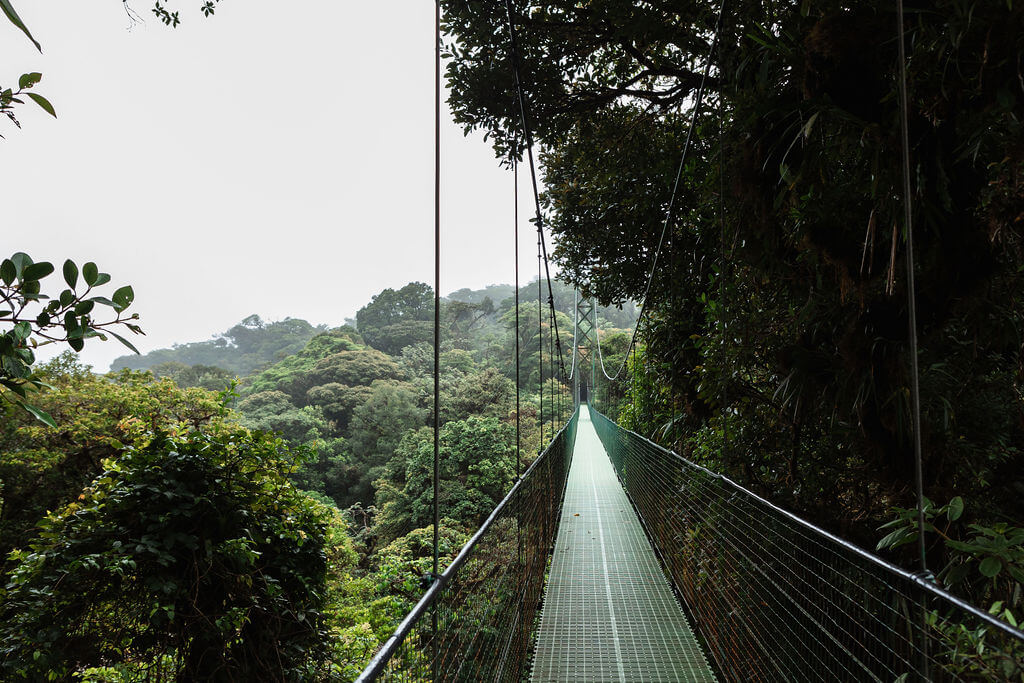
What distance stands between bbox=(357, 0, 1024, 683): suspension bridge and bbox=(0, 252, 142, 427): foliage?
522 mm

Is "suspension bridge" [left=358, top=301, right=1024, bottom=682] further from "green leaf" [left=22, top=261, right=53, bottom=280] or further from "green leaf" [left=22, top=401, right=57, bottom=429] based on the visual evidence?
"green leaf" [left=22, top=261, right=53, bottom=280]

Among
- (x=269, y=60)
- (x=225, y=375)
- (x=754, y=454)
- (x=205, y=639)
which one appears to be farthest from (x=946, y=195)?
(x=269, y=60)

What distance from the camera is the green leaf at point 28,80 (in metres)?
0.72

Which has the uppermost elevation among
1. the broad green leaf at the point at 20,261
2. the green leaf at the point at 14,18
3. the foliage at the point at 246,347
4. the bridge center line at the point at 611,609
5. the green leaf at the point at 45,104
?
A: the foliage at the point at 246,347

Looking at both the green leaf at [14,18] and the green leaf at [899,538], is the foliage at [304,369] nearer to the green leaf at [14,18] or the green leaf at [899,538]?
the green leaf at [899,538]

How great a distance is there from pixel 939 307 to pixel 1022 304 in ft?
0.57

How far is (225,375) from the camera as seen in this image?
739 inches

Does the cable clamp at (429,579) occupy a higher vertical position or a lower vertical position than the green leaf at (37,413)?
lower

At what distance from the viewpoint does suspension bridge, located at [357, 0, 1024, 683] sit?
0.86 m

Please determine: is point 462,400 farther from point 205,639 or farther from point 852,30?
point 852,30

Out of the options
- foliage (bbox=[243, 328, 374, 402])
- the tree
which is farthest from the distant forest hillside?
the tree

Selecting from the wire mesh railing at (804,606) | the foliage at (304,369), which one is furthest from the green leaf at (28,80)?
the foliage at (304,369)

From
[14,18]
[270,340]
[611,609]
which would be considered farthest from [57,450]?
[270,340]

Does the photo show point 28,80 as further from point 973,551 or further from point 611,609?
point 611,609
